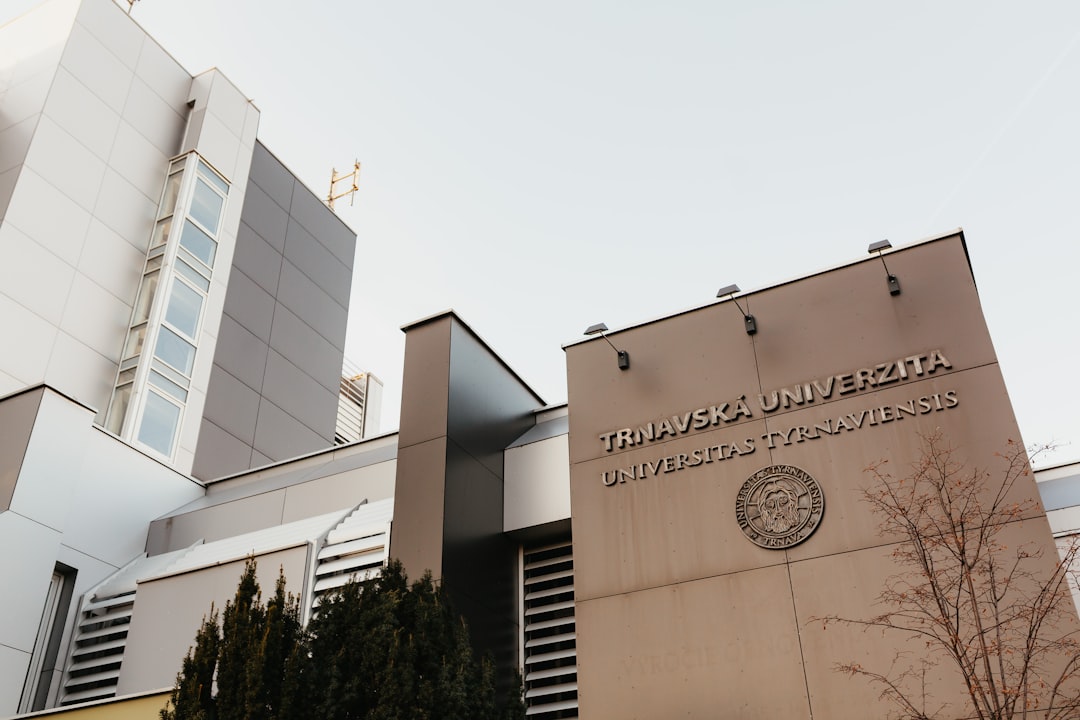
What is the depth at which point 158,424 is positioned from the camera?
23.0 metres

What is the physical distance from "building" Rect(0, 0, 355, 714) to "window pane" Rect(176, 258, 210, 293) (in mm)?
56

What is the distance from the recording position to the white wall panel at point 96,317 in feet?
73.2

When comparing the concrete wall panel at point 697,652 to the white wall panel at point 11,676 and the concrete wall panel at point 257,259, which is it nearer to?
the white wall panel at point 11,676

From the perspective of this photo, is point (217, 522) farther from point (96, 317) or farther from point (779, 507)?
point (779, 507)

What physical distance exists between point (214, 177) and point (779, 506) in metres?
21.2

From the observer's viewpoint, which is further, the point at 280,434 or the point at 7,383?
the point at 280,434

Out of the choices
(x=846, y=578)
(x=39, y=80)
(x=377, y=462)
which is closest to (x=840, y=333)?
(x=846, y=578)

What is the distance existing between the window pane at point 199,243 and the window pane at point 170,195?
2.15ft

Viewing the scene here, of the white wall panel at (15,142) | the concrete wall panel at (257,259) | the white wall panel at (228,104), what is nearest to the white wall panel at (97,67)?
the white wall panel at (15,142)

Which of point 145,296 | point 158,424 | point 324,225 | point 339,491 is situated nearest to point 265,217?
point 324,225

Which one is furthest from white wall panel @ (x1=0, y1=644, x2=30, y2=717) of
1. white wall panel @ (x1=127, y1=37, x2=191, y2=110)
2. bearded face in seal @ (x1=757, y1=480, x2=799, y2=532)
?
white wall panel @ (x1=127, y1=37, x2=191, y2=110)

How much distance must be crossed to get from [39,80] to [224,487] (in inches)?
494

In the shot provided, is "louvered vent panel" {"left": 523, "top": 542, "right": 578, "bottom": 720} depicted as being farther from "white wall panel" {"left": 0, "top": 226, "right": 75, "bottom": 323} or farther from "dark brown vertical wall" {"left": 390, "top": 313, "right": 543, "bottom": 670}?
"white wall panel" {"left": 0, "top": 226, "right": 75, "bottom": 323}

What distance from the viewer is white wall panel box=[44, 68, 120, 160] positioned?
2359cm
